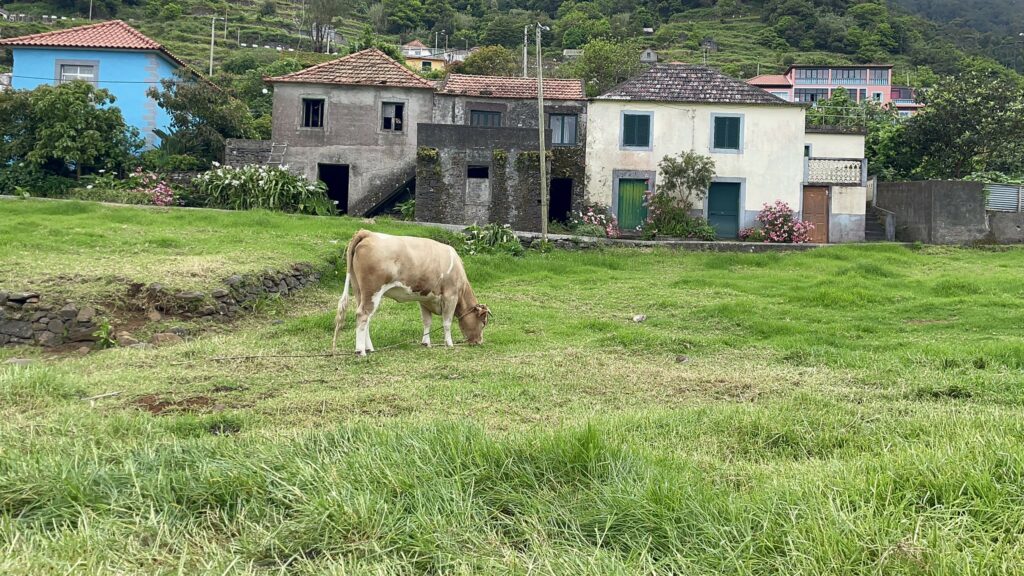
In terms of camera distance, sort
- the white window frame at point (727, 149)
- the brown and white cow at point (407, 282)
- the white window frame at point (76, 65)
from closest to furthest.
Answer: the brown and white cow at point (407, 282)
the white window frame at point (727, 149)
the white window frame at point (76, 65)

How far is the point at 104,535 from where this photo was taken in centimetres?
422

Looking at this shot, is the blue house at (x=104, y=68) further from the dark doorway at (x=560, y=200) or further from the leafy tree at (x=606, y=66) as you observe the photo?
the leafy tree at (x=606, y=66)

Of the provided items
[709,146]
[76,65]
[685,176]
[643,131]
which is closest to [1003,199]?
[709,146]

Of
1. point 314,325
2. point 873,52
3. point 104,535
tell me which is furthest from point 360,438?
point 873,52

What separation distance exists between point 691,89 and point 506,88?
7312 mm

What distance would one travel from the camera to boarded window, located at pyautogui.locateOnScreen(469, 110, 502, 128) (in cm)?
3347

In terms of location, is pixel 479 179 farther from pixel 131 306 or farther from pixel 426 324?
pixel 426 324

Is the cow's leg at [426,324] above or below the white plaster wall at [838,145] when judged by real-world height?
below

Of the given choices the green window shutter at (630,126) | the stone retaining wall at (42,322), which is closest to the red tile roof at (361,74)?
the green window shutter at (630,126)

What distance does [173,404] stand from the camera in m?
7.41

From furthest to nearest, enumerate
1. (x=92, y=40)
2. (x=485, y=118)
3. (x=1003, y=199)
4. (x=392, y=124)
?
(x=92, y=40) < (x=485, y=118) < (x=392, y=124) < (x=1003, y=199)

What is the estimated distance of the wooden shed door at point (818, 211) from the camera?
3089cm

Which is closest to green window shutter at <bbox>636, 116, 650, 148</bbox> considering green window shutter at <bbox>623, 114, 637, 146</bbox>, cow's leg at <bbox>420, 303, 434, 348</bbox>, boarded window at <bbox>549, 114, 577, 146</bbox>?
green window shutter at <bbox>623, 114, 637, 146</bbox>

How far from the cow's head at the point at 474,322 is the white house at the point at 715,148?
19.2 m
